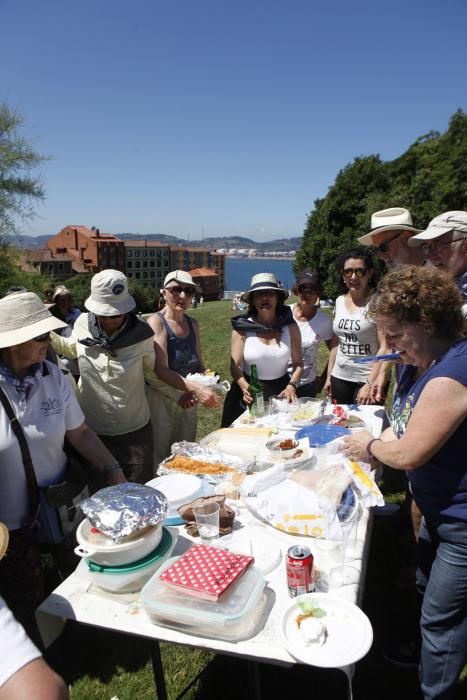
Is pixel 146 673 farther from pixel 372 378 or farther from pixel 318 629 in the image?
pixel 372 378

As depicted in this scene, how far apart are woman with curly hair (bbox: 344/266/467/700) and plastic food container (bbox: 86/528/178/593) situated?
1.06 metres

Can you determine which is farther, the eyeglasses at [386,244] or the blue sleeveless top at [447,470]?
the eyeglasses at [386,244]

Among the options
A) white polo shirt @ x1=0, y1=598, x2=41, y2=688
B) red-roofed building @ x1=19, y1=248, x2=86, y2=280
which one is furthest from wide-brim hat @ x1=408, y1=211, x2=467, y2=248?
red-roofed building @ x1=19, y1=248, x2=86, y2=280

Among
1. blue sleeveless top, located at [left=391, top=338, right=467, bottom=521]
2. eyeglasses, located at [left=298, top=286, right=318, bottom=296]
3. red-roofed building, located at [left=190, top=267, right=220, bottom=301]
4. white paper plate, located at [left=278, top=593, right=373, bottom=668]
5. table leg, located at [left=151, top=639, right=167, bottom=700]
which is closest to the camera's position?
white paper plate, located at [left=278, top=593, right=373, bottom=668]

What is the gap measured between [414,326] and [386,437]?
80 centimetres

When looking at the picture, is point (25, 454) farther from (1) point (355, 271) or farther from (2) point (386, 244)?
(2) point (386, 244)

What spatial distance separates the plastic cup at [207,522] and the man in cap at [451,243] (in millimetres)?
2076

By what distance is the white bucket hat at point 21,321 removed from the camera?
2070mm

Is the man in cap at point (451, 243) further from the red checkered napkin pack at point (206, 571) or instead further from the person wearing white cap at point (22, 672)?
the person wearing white cap at point (22, 672)

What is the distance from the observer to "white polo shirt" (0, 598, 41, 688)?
3.49 feet

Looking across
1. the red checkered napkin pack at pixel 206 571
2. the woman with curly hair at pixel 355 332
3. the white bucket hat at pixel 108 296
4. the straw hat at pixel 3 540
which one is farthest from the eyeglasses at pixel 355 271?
the straw hat at pixel 3 540

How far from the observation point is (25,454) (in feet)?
6.65

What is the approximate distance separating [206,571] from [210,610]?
124mm

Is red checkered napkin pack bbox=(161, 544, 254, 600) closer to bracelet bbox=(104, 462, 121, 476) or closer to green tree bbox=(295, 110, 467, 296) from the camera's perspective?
bracelet bbox=(104, 462, 121, 476)
